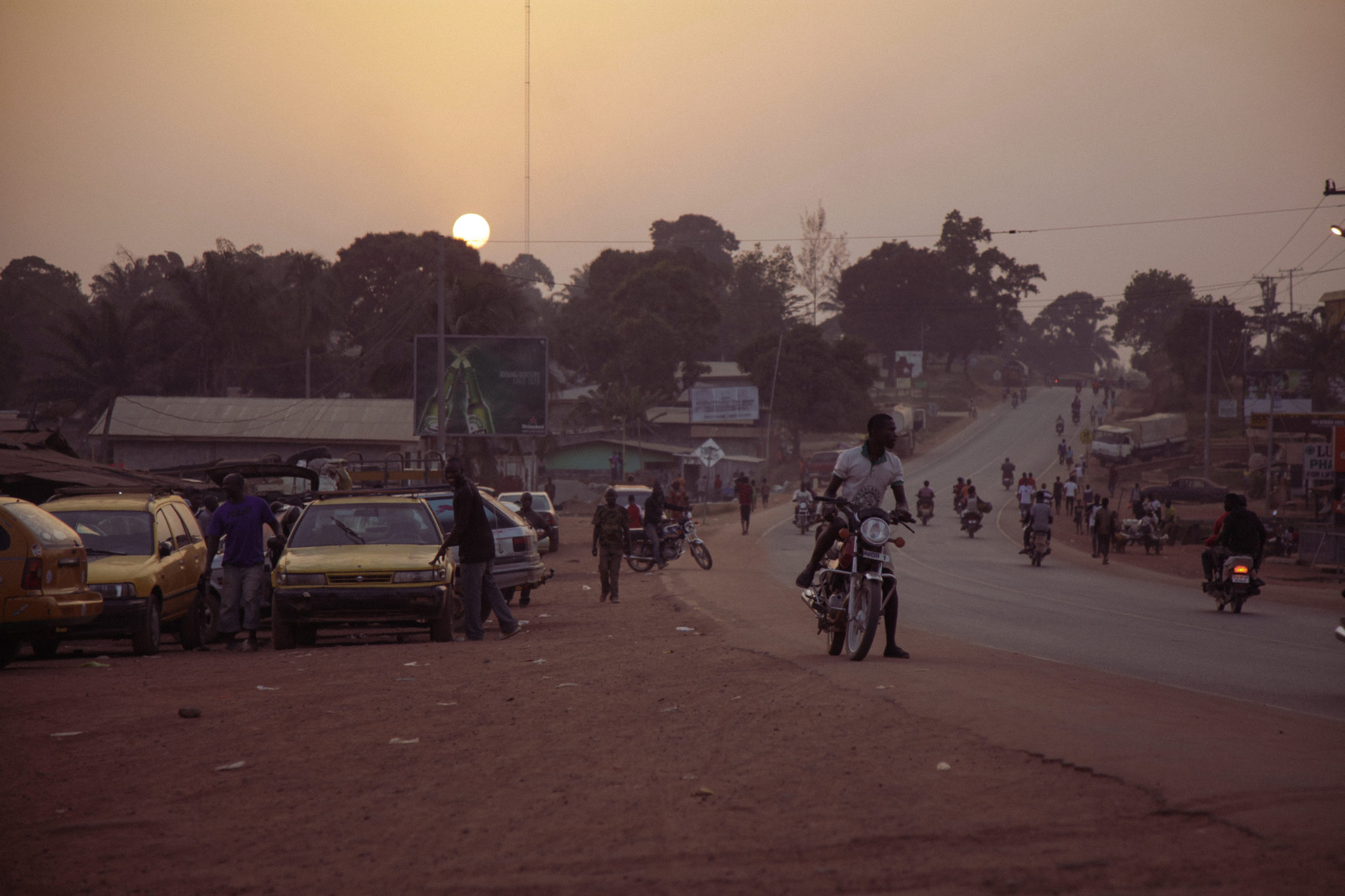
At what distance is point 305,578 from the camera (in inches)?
479

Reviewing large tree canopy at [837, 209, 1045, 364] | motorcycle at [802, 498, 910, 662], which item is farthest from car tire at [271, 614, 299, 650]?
large tree canopy at [837, 209, 1045, 364]

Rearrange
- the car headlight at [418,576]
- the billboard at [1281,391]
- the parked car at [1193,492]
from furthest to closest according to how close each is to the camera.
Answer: the billboard at [1281,391]
the parked car at [1193,492]
the car headlight at [418,576]

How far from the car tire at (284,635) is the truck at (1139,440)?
203ft

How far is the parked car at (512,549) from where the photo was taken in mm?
16156

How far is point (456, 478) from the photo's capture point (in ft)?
41.7

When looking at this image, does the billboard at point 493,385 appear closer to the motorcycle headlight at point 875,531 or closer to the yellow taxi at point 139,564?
the yellow taxi at point 139,564

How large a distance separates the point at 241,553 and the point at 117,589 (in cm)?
138

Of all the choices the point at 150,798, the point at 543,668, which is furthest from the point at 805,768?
the point at 543,668

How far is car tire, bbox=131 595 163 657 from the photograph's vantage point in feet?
39.2

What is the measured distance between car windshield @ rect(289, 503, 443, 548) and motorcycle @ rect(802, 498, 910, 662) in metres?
5.29

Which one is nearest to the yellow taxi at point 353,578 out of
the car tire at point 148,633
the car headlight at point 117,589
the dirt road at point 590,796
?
the car tire at point 148,633

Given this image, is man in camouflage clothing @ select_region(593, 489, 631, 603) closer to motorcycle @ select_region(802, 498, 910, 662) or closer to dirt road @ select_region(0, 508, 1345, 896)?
motorcycle @ select_region(802, 498, 910, 662)

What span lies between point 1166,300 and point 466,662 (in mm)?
125844

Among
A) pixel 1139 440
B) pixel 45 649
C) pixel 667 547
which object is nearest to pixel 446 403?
pixel 667 547
